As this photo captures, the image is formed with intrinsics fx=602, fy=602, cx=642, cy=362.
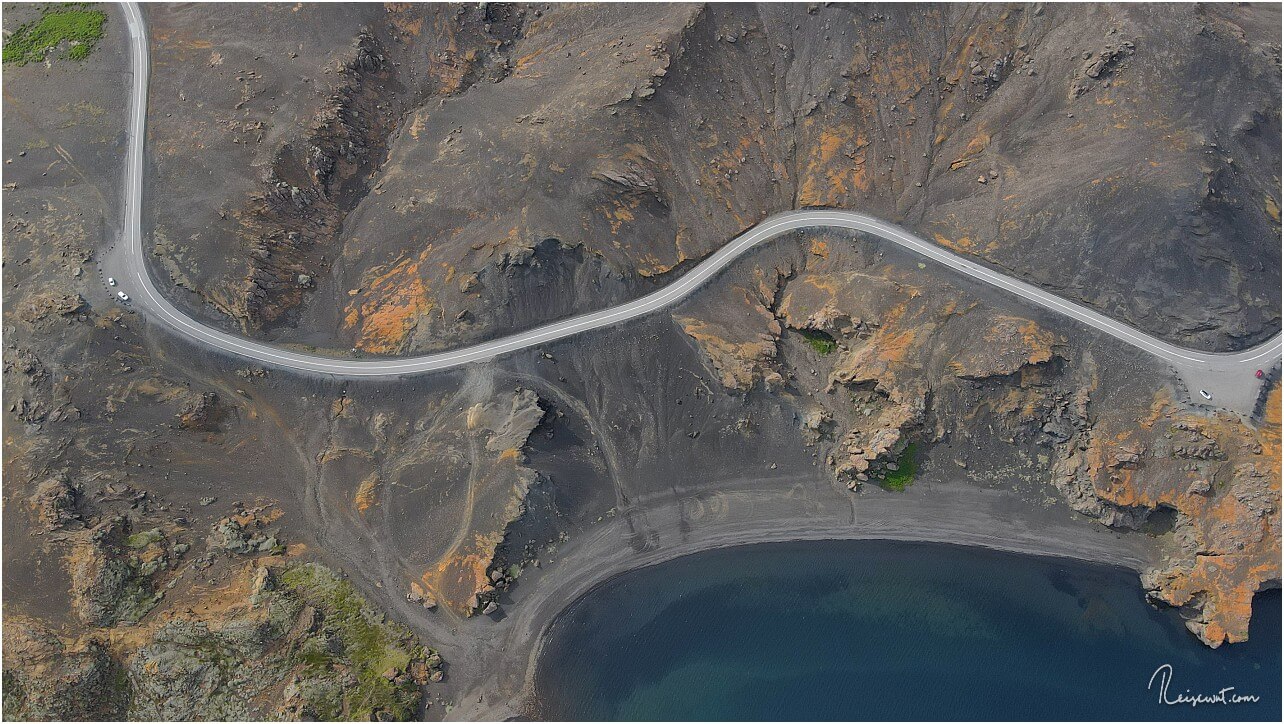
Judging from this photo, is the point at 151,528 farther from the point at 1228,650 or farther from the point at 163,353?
the point at 1228,650

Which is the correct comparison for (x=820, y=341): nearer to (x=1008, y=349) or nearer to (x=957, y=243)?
(x=957, y=243)

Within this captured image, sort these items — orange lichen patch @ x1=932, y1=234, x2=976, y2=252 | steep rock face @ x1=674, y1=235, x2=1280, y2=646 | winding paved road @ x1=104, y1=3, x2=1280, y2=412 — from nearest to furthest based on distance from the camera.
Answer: steep rock face @ x1=674, y1=235, x2=1280, y2=646 → winding paved road @ x1=104, y1=3, x2=1280, y2=412 → orange lichen patch @ x1=932, y1=234, x2=976, y2=252

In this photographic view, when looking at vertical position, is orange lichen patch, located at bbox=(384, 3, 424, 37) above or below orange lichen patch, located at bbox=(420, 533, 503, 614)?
above

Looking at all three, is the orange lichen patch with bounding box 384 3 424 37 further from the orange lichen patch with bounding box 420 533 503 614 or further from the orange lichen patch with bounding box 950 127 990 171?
the orange lichen patch with bounding box 950 127 990 171

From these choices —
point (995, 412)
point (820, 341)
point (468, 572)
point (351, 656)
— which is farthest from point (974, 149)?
point (351, 656)

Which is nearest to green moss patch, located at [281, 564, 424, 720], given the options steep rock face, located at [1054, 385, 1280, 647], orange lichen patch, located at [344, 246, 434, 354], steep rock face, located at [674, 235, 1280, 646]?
orange lichen patch, located at [344, 246, 434, 354]

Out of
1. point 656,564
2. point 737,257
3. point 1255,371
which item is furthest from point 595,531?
point 1255,371
